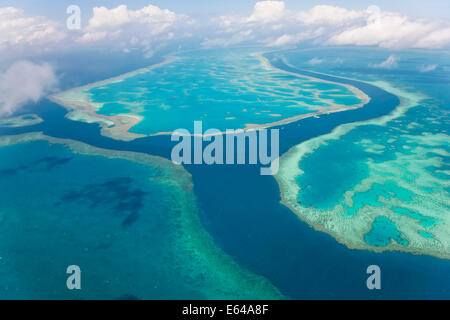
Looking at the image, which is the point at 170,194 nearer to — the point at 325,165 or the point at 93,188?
the point at 93,188

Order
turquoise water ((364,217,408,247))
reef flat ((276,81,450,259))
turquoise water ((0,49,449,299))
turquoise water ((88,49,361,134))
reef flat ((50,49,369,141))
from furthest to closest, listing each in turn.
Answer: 1. turquoise water ((88,49,361,134))
2. reef flat ((50,49,369,141))
3. reef flat ((276,81,450,259))
4. turquoise water ((364,217,408,247))
5. turquoise water ((0,49,449,299))

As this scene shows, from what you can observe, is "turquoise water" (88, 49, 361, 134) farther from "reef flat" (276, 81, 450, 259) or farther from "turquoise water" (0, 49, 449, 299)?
"turquoise water" (0, 49, 449, 299)

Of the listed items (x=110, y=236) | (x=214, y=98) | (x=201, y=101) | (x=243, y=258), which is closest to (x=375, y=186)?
(x=243, y=258)

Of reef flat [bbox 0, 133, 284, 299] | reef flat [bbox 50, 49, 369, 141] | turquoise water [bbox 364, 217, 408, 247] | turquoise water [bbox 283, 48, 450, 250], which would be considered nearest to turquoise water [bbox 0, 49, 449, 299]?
reef flat [bbox 0, 133, 284, 299]

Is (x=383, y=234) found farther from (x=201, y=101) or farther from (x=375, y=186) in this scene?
(x=201, y=101)

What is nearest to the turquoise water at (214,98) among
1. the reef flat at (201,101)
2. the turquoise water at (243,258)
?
the reef flat at (201,101)

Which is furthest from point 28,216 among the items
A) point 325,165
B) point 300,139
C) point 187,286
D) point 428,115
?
point 428,115
